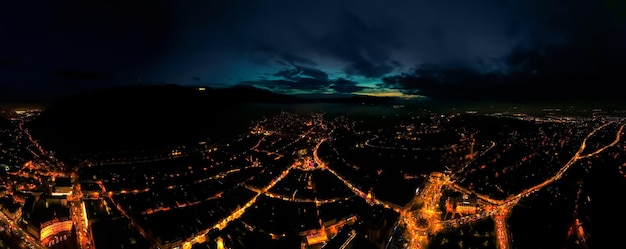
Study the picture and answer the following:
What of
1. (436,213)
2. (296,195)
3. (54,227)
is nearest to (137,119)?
(54,227)

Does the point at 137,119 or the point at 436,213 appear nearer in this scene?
the point at 436,213

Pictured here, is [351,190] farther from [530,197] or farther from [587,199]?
[587,199]

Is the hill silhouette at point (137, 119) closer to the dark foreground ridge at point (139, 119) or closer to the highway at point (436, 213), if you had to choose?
the dark foreground ridge at point (139, 119)

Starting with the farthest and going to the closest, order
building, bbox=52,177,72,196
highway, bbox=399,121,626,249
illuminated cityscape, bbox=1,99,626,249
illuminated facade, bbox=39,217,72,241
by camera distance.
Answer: building, bbox=52,177,72,196
highway, bbox=399,121,626,249
illuminated cityscape, bbox=1,99,626,249
illuminated facade, bbox=39,217,72,241

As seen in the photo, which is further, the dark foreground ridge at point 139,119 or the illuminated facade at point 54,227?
the dark foreground ridge at point 139,119

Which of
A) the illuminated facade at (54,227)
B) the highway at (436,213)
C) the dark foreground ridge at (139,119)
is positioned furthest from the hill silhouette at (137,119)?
the highway at (436,213)

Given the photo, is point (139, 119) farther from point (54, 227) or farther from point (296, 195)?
point (296, 195)

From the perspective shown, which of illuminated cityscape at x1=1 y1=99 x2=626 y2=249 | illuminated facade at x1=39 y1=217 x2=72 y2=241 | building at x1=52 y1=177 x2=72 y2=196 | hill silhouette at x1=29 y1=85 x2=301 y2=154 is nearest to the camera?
illuminated facade at x1=39 y1=217 x2=72 y2=241

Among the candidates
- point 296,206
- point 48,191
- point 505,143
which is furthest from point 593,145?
point 48,191

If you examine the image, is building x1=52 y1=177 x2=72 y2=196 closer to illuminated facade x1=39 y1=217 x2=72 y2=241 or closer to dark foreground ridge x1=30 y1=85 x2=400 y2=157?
illuminated facade x1=39 y1=217 x2=72 y2=241

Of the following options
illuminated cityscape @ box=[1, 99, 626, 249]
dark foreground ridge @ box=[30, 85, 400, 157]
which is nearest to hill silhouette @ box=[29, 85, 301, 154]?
dark foreground ridge @ box=[30, 85, 400, 157]

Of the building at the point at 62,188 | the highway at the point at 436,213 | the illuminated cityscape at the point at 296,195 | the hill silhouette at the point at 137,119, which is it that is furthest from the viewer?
the hill silhouette at the point at 137,119
